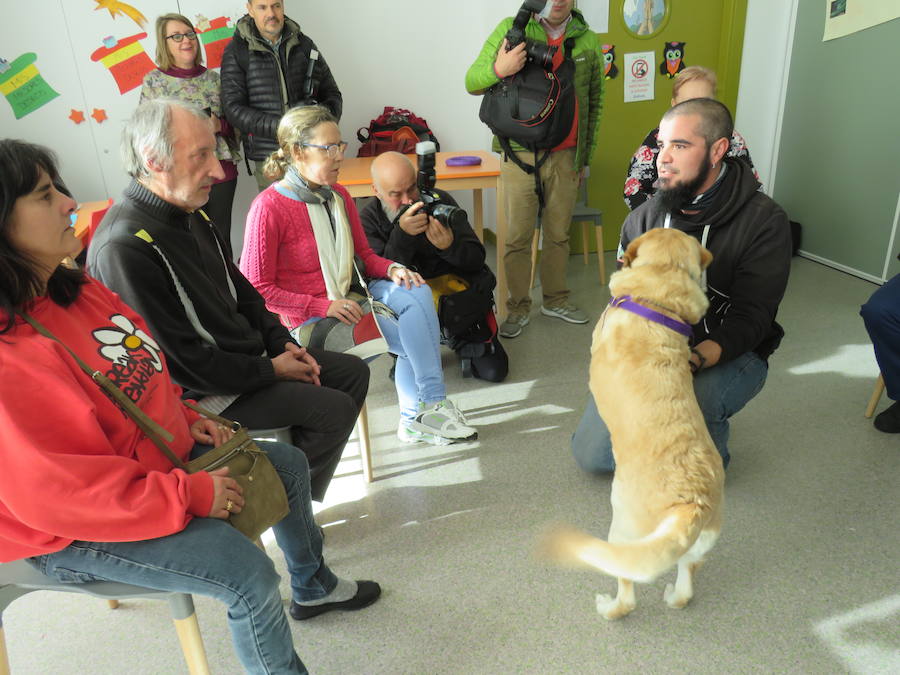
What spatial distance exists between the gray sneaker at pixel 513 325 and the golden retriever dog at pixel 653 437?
1.56m

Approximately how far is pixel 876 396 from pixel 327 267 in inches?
80.2

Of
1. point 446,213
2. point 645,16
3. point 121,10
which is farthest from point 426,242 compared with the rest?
point 121,10

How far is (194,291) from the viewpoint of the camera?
1.42 metres

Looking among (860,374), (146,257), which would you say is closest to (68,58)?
(146,257)

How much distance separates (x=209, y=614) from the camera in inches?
59.0

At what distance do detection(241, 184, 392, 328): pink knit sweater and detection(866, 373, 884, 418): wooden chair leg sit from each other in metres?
1.99

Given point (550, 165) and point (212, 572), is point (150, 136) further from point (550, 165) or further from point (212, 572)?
point (550, 165)

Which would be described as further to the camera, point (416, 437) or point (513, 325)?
point (513, 325)

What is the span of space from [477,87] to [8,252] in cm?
246

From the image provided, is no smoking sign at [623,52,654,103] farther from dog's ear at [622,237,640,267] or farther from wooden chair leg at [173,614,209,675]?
wooden chair leg at [173,614,209,675]

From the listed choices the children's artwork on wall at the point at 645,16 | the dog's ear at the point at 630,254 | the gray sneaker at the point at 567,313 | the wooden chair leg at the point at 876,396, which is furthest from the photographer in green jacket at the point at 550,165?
the dog's ear at the point at 630,254

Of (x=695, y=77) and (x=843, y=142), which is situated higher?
(x=695, y=77)

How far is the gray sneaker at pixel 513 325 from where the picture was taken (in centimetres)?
311

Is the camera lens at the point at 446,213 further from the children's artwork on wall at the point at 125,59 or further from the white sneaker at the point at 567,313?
the children's artwork on wall at the point at 125,59
